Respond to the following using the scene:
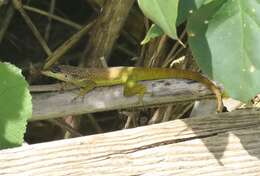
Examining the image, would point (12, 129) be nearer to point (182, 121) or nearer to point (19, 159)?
point (19, 159)

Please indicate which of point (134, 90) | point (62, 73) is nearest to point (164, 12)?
point (134, 90)

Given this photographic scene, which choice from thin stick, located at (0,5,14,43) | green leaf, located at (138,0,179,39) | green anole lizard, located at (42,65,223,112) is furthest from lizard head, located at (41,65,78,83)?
green leaf, located at (138,0,179,39)

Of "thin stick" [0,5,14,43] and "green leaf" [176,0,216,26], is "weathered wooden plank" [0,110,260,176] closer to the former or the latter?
"green leaf" [176,0,216,26]

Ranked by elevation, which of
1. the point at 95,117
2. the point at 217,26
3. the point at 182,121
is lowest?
the point at 95,117

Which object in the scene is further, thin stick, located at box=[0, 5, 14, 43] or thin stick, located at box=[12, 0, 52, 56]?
thin stick, located at box=[0, 5, 14, 43]

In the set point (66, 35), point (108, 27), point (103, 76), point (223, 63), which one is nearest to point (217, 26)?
point (223, 63)

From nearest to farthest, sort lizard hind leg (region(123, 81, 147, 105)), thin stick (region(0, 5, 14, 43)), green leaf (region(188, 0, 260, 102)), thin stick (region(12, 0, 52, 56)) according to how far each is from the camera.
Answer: green leaf (region(188, 0, 260, 102)) → lizard hind leg (region(123, 81, 147, 105)) → thin stick (region(12, 0, 52, 56)) → thin stick (region(0, 5, 14, 43))
